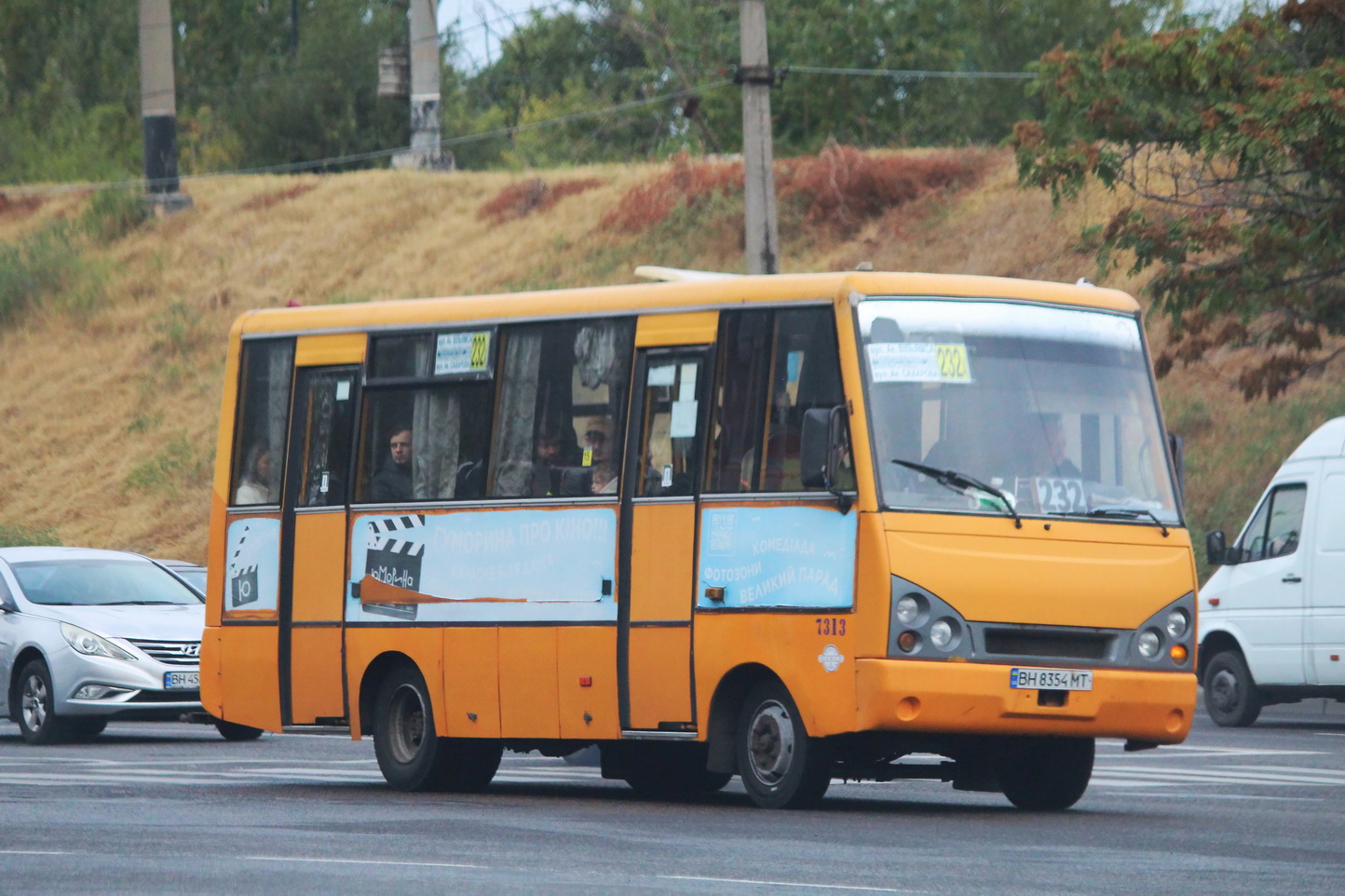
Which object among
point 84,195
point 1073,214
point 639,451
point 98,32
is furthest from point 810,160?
point 639,451

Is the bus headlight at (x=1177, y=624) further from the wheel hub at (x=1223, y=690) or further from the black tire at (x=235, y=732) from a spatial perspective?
the black tire at (x=235, y=732)

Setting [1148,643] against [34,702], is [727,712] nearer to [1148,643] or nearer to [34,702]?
[1148,643]

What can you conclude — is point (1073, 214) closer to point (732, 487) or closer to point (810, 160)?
point (810, 160)

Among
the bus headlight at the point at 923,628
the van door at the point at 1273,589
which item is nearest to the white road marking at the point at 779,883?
the bus headlight at the point at 923,628

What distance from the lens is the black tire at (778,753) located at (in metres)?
12.3

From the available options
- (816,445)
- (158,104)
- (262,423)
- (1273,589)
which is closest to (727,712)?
(816,445)

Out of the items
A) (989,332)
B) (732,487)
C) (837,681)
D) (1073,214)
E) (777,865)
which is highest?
(1073,214)

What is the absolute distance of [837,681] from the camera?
1205cm

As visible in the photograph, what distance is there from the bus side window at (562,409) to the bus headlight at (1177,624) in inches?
124

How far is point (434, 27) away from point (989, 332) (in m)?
49.1

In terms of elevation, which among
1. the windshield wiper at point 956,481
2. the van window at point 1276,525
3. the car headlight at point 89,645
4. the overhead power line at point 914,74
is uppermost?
the overhead power line at point 914,74

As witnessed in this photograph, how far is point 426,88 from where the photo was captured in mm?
60844

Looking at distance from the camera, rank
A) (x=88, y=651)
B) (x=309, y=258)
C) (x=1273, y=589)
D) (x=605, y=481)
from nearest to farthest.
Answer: (x=605, y=481) → (x=88, y=651) → (x=1273, y=589) → (x=309, y=258)

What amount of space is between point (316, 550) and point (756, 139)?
11321 millimetres
